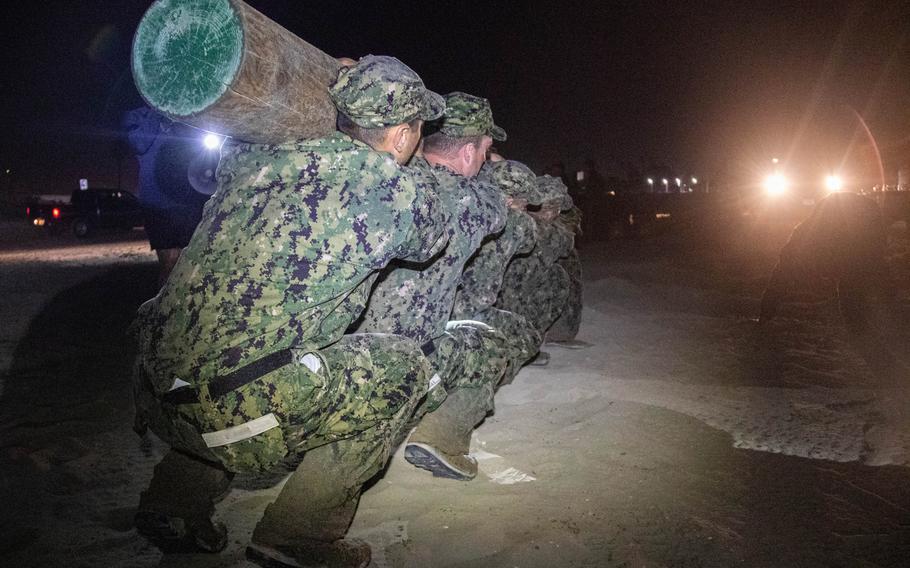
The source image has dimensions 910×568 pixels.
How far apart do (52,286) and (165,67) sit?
7.59 metres

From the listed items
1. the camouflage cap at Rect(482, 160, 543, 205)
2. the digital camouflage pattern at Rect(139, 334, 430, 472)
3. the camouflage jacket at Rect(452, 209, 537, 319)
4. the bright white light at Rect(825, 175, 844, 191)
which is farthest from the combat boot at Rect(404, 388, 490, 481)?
the bright white light at Rect(825, 175, 844, 191)

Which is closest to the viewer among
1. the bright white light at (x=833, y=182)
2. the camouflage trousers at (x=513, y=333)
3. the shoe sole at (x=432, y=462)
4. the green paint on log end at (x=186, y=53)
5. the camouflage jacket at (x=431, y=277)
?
the green paint on log end at (x=186, y=53)

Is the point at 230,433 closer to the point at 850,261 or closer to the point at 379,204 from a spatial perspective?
the point at 379,204

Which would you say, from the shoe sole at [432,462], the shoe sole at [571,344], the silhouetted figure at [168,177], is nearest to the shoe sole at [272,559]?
the shoe sole at [432,462]

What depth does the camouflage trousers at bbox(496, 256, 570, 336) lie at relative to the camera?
4684 millimetres

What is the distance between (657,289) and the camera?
835 cm

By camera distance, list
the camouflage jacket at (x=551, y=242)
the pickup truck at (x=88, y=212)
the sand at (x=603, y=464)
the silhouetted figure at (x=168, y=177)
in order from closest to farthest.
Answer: the sand at (x=603, y=464) → the silhouetted figure at (x=168, y=177) → the camouflage jacket at (x=551, y=242) → the pickup truck at (x=88, y=212)

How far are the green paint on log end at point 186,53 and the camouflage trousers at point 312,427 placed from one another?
0.87 m

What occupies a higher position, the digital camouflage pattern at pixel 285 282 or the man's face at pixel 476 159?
the man's face at pixel 476 159

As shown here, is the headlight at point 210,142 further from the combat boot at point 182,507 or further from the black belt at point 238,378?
the black belt at point 238,378

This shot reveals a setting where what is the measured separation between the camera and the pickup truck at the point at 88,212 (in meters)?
20.1

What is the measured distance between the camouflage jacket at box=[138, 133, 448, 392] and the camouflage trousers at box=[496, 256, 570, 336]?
256cm

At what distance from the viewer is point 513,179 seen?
3.98m

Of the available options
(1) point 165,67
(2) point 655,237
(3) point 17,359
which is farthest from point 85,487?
(2) point 655,237
